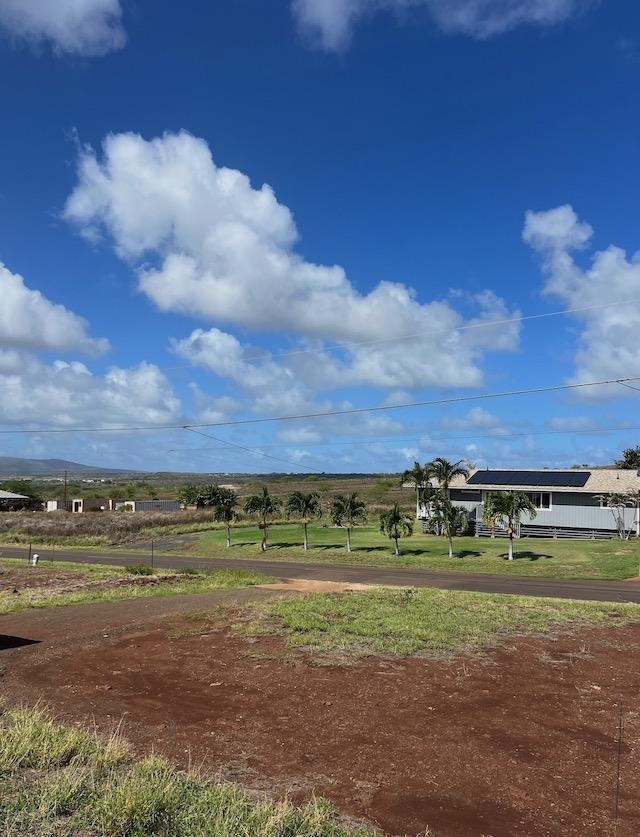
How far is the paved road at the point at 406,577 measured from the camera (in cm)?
2889

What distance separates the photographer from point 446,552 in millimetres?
47969

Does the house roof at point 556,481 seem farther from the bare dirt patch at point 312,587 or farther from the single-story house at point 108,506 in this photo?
the single-story house at point 108,506

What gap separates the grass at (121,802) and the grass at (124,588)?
16.5 m

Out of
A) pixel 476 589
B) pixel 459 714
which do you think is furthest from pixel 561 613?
pixel 459 714

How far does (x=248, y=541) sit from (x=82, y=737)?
2101 inches

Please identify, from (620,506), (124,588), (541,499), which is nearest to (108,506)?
(541,499)

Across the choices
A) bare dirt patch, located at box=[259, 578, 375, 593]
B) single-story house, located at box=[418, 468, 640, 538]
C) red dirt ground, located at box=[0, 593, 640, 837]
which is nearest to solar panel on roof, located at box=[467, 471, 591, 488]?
single-story house, located at box=[418, 468, 640, 538]

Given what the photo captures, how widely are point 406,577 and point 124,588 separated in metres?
16.2

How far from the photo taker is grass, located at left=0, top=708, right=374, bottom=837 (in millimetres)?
5785

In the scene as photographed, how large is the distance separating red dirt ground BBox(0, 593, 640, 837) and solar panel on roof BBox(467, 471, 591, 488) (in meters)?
40.2

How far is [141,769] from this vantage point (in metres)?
7.29

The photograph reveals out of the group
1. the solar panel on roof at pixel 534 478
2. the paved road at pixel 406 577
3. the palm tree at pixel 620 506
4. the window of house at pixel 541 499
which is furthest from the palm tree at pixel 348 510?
the palm tree at pixel 620 506

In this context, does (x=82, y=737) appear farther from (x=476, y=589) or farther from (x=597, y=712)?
(x=476, y=589)

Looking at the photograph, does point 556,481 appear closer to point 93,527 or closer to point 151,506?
point 93,527
